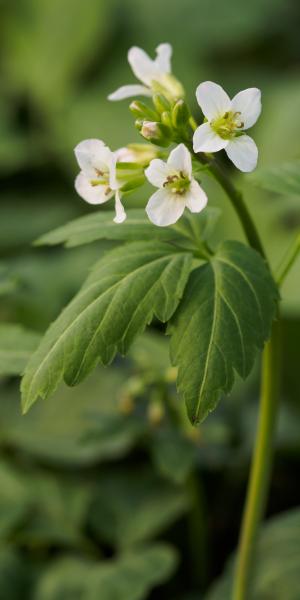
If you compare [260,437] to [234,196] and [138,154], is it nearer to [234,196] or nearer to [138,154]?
[234,196]

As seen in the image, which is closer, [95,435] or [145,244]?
→ [145,244]

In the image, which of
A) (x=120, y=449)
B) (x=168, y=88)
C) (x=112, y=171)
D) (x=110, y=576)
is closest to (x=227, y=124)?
(x=112, y=171)

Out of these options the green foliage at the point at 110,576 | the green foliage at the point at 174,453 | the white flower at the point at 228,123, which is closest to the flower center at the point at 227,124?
the white flower at the point at 228,123

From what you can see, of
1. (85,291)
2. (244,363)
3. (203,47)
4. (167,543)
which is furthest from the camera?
(203,47)

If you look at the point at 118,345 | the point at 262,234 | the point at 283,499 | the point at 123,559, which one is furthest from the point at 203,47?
the point at 118,345

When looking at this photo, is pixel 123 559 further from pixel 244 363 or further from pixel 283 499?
pixel 244 363

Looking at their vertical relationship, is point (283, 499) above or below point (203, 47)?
below

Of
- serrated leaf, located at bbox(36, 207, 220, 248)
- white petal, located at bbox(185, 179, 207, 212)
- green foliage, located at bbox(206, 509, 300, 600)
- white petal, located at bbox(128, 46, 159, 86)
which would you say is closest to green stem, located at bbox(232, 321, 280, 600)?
green foliage, located at bbox(206, 509, 300, 600)
